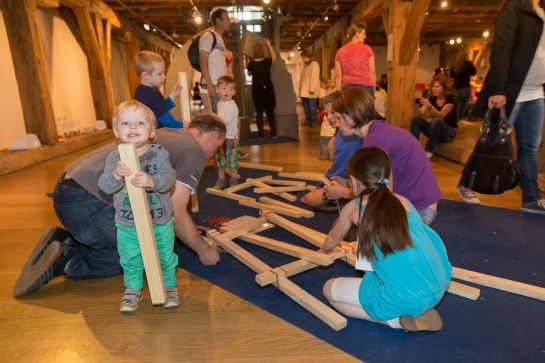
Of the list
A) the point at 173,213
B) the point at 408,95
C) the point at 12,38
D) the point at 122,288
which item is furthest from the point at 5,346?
the point at 408,95

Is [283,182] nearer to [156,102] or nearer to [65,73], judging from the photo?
[156,102]

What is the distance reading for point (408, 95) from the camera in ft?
23.1

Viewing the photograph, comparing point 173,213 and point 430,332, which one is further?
point 173,213

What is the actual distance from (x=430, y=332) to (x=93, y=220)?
175 cm

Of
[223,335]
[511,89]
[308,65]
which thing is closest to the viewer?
[223,335]

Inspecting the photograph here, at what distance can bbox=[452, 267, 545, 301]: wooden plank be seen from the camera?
1848mm

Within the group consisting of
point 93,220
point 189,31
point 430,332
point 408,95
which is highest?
point 189,31

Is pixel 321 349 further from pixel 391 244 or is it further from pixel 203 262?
pixel 203 262

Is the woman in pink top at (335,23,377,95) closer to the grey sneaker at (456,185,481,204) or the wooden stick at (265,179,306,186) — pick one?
the wooden stick at (265,179,306,186)

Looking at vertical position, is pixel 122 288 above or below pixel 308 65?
below

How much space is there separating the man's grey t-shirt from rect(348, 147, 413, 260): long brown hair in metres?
0.89

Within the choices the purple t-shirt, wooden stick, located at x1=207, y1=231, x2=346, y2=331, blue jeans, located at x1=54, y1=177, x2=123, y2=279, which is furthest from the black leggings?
blue jeans, located at x1=54, y1=177, x2=123, y2=279

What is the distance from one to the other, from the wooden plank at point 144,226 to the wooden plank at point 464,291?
141 cm

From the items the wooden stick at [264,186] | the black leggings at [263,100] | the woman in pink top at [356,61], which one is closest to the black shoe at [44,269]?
the wooden stick at [264,186]
